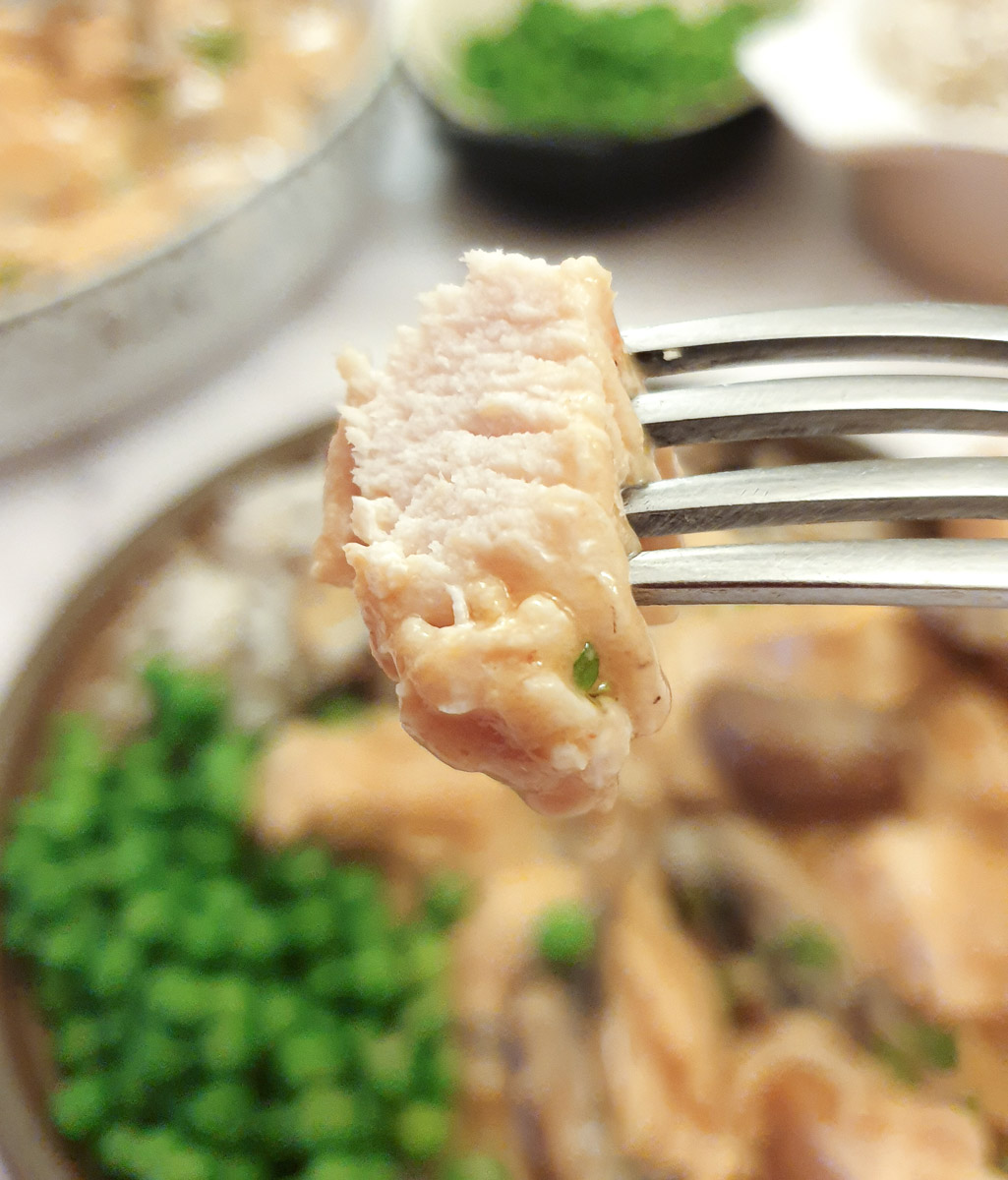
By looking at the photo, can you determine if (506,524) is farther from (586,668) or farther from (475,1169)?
(475,1169)

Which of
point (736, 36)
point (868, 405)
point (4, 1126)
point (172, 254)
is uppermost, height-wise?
point (736, 36)

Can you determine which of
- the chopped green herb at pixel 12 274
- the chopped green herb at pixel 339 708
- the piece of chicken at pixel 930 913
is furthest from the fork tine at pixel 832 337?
the chopped green herb at pixel 12 274

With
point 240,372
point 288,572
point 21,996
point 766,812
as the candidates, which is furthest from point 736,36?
point 21,996

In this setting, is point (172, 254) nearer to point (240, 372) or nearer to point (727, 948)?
point (240, 372)

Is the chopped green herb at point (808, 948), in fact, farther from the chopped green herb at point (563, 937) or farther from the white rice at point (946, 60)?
the white rice at point (946, 60)

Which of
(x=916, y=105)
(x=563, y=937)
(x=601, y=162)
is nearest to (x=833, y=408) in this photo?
(x=563, y=937)

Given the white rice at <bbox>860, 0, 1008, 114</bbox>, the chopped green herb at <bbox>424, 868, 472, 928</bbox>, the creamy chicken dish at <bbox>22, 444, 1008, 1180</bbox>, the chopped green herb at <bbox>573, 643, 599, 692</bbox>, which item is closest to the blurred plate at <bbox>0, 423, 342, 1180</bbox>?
the creamy chicken dish at <bbox>22, 444, 1008, 1180</bbox>

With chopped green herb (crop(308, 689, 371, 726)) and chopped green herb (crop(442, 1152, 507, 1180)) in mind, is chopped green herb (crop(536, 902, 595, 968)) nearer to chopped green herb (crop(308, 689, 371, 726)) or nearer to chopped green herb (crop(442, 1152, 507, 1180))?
chopped green herb (crop(442, 1152, 507, 1180))
